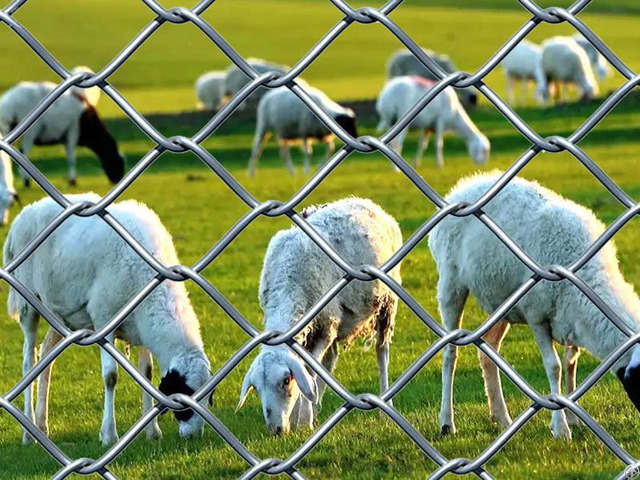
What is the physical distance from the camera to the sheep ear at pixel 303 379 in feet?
21.9

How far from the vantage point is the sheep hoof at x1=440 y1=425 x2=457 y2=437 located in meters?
7.43

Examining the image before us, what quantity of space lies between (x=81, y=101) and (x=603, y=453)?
2339 cm

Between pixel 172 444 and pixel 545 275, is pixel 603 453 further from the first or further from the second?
pixel 545 275

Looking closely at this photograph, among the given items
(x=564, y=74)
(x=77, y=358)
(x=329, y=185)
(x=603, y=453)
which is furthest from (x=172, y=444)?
(x=564, y=74)

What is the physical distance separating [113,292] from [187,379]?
2.77 ft

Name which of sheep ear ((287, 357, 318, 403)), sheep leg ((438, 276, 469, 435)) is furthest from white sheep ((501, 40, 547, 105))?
sheep ear ((287, 357, 318, 403))

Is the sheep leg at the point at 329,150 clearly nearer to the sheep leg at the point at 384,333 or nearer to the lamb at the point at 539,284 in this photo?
the sheep leg at the point at 384,333

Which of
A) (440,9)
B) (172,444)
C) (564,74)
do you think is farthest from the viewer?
(440,9)

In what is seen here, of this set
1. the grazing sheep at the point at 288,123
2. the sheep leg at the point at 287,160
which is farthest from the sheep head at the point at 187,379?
the sheep leg at the point at 287,160

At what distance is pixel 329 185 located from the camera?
25641mm

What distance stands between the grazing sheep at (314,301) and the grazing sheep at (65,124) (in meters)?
20.1

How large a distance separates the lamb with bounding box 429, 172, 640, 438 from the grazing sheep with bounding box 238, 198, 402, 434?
0.51 metres

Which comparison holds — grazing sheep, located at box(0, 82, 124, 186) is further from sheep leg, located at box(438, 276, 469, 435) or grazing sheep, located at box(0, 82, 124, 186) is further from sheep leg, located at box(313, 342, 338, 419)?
sheep leg, located at box(438, 276, 469, 435)

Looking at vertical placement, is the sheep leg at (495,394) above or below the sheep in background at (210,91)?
below
